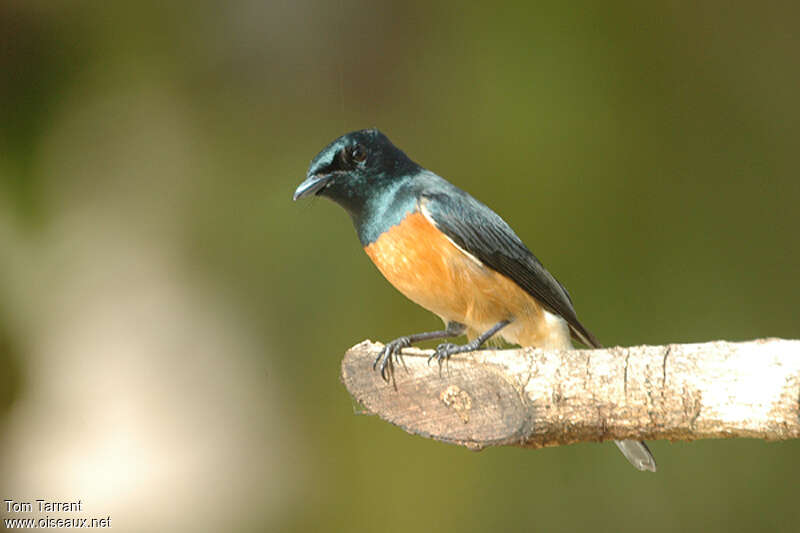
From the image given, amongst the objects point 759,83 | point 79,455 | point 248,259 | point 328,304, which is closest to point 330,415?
point 328,304

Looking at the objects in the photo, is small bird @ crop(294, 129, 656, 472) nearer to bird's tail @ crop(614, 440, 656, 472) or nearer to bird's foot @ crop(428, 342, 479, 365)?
bird's tail @ crop(614, 440, 656, 472)

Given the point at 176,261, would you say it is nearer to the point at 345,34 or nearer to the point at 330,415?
the point at 330,415

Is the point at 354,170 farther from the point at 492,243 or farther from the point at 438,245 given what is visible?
the point at 492,243

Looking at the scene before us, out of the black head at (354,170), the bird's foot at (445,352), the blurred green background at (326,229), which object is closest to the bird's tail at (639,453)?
the bird's foot at (445,352)

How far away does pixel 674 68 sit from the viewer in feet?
11.2

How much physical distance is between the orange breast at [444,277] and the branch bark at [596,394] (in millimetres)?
268

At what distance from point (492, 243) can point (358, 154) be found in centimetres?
47

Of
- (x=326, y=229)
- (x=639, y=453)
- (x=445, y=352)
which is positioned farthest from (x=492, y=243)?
(x=326, y=229)

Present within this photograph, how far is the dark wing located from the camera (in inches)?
89.6

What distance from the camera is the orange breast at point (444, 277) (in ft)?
7.48

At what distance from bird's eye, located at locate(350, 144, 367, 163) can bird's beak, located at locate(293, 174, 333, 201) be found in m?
0.09

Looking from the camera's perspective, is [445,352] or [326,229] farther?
[326,229]

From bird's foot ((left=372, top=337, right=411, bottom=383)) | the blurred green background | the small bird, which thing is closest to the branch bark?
bird's foot ((left=372, top=337, right=411, bottom=383))

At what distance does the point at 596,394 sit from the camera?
187 centimetres
